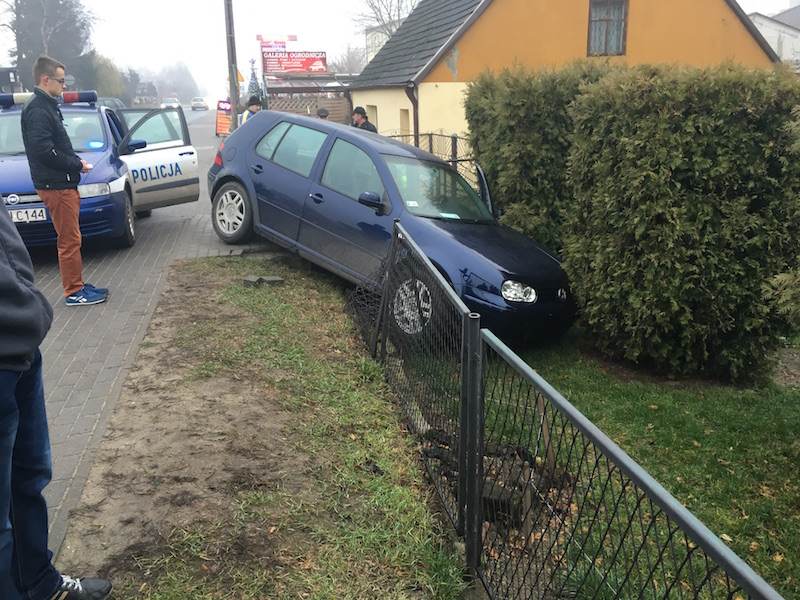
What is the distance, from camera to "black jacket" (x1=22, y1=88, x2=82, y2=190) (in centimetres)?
545

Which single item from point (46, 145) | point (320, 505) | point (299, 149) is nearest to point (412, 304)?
point (320, 505)

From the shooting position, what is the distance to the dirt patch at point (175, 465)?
2.78 meters

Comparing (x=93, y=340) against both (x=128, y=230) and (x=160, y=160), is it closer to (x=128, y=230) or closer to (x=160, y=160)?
(x=128, y=230)

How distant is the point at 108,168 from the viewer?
761cm

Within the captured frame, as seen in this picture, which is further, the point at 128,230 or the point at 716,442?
the point at 128,230

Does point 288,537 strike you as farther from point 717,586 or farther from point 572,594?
point 717,586

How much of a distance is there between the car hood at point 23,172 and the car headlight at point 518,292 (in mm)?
4708

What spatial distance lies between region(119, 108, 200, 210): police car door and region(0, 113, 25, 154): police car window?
1103 mm

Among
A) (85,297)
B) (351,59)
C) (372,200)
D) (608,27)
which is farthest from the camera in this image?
(351,59)

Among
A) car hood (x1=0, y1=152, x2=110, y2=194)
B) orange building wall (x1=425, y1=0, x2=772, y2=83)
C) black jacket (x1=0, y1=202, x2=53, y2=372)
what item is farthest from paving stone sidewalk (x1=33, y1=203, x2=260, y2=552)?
orange building wall (x1=425, y1=0, x2=772, y2=83)

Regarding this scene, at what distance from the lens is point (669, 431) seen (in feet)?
15.3

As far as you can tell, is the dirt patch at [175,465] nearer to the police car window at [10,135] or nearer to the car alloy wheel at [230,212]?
the car alloy wheel at [230,212]

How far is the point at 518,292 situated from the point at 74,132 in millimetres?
5995

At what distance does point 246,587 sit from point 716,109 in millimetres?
4557
